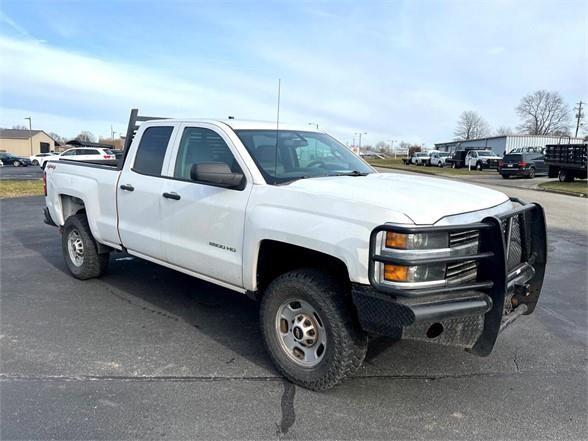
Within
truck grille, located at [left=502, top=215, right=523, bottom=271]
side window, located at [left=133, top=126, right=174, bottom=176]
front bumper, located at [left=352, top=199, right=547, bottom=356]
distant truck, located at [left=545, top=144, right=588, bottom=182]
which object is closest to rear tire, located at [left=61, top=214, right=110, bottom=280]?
side window, located at [left=133, top=126, right=174, bottom=176]

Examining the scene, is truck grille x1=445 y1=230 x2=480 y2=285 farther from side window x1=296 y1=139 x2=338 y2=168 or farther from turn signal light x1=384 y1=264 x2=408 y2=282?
side window x1=296 y1=139 x2=338 y2=168

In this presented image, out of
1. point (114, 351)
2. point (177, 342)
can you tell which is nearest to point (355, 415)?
point (177, 342)

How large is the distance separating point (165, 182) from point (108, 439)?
7.62ft

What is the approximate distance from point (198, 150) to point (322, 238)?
69.5 inches

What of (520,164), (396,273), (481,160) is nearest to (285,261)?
(396,273)

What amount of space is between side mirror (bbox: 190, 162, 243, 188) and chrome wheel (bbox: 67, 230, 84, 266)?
2.97 metres

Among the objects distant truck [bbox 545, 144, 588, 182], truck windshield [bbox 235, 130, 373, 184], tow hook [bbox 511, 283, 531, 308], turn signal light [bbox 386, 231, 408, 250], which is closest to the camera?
turn signal light [bbox 386, 231, 408, 250]

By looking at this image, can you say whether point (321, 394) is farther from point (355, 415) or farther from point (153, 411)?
point (153, 411)

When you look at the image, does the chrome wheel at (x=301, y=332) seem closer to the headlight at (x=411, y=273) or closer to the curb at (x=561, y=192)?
the headlight at (x=411, y=273)

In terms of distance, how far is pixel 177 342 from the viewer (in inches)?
165

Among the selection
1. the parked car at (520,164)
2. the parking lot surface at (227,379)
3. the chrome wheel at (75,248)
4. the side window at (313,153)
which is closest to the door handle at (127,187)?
the parking lot surface at (227,379)

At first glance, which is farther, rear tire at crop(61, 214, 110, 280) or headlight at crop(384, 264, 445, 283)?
rear tire at crop(61, 214, 110, 280)

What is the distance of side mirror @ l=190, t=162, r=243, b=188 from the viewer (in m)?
3.63

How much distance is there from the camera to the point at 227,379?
3570 millimetres
